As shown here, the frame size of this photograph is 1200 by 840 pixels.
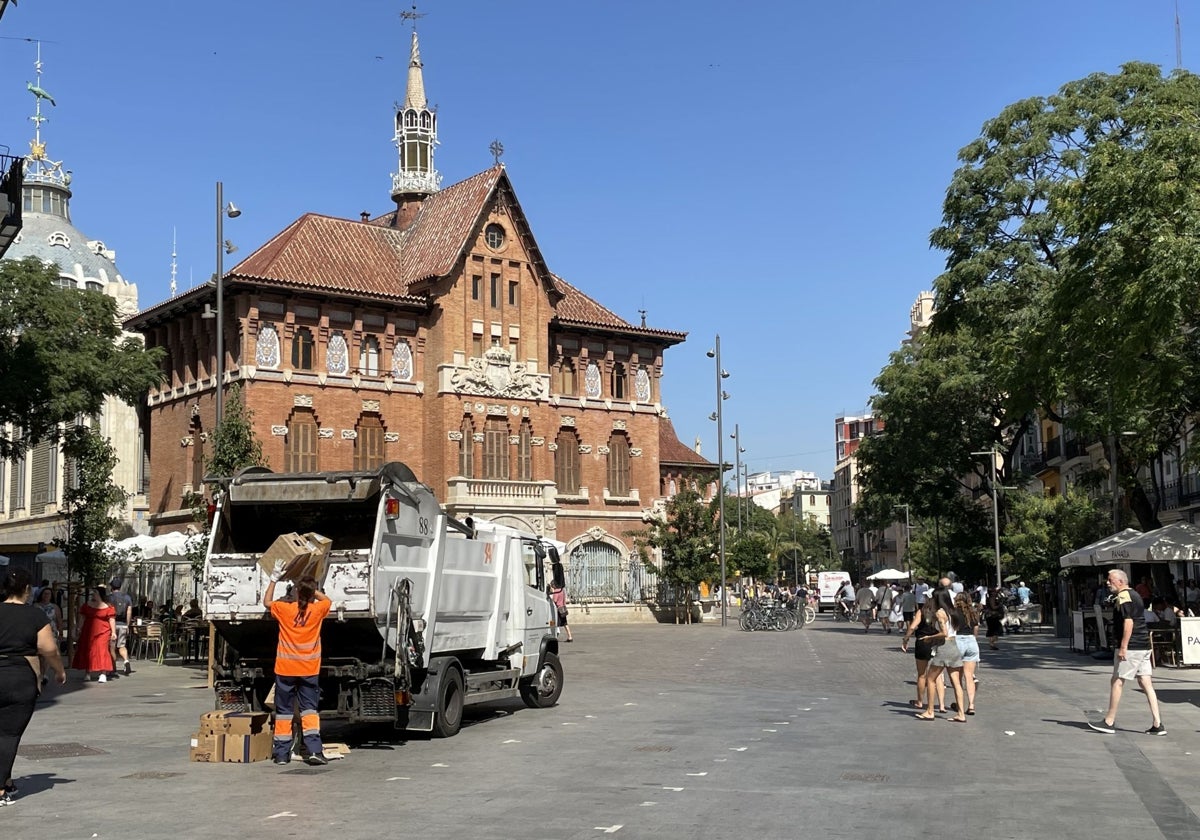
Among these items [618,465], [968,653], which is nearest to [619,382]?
[618,465]

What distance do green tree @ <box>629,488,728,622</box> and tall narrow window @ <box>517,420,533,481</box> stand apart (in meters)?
5.65

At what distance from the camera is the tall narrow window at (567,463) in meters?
54.4

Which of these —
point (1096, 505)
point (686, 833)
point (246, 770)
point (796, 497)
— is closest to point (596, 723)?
point (246, 770)

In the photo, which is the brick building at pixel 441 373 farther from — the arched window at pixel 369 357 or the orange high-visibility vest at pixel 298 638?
the orange high-visibility vest at pixel 298 638

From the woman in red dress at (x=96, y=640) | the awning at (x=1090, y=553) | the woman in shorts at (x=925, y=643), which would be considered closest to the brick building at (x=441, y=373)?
the woman in red dress at (x=96, y=640)

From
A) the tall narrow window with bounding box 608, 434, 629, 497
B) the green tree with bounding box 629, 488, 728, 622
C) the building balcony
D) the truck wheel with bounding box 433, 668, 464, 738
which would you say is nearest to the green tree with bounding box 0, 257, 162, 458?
the building balcony

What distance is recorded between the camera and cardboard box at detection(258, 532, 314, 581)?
45.0ft

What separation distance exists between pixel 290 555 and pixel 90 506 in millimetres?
18026

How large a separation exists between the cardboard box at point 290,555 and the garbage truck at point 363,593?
0.77ft

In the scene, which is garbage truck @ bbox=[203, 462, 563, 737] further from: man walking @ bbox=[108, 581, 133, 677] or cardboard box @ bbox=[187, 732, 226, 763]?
man walking @ bbox=[108, 581, 133, 677]

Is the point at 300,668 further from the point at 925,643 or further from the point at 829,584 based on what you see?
the point at 829,584

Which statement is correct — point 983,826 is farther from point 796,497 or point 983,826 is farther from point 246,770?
point 796,497

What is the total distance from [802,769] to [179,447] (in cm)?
4172

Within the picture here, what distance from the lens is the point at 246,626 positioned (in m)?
14.6
